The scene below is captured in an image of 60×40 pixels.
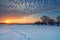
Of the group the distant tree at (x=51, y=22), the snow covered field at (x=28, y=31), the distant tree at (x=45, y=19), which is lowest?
the snow covered field at (x=28, y=31)

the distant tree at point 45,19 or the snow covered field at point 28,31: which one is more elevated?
the distant tree at point 45,19

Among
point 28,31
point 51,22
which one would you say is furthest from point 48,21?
point 28,31

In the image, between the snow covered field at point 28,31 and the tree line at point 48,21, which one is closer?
the snow covered field at point 28,31

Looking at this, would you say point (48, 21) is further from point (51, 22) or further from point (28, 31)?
point (28, 31)

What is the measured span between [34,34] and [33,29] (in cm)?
17

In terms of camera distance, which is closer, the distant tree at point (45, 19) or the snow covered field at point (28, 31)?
the snow covered field at point (28, 31)

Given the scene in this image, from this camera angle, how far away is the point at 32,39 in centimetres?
123

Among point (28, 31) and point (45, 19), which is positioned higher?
point (45, 19)

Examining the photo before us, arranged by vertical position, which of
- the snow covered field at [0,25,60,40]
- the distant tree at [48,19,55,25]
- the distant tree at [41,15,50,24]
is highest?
the distant tree at [41,15,50,24]

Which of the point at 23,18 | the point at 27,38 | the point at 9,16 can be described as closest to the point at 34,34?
the point at 27,38

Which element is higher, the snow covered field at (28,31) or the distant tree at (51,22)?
the distant tree at (51,22)

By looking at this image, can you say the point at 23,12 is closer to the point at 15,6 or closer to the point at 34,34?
the point at 15,6

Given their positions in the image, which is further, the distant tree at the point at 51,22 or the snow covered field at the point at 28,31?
the distant tree at the point at 51,22

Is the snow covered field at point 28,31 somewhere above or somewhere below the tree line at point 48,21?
below
